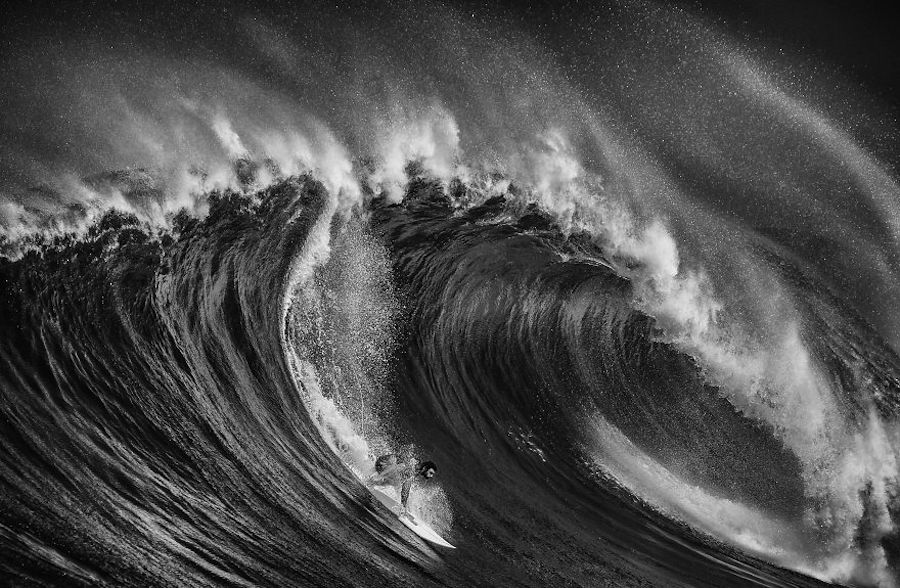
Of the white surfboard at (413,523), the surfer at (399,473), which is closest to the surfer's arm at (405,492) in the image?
the surfer at (399,473)

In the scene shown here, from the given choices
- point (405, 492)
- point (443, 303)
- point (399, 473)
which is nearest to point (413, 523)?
point (405, 492)

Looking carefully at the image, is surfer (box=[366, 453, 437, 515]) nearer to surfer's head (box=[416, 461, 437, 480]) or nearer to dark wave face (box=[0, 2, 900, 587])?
surfer's head (box=[416, 461, 437, 480])

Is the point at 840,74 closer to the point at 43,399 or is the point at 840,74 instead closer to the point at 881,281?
the point at 881,281

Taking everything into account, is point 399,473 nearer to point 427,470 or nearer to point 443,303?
point 427,470

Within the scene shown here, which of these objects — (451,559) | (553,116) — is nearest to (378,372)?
(451,559)

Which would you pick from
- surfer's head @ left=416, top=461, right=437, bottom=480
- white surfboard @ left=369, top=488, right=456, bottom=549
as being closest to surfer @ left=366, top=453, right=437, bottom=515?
surfer's head @ left=416, top=461, right=437, bottom=480
